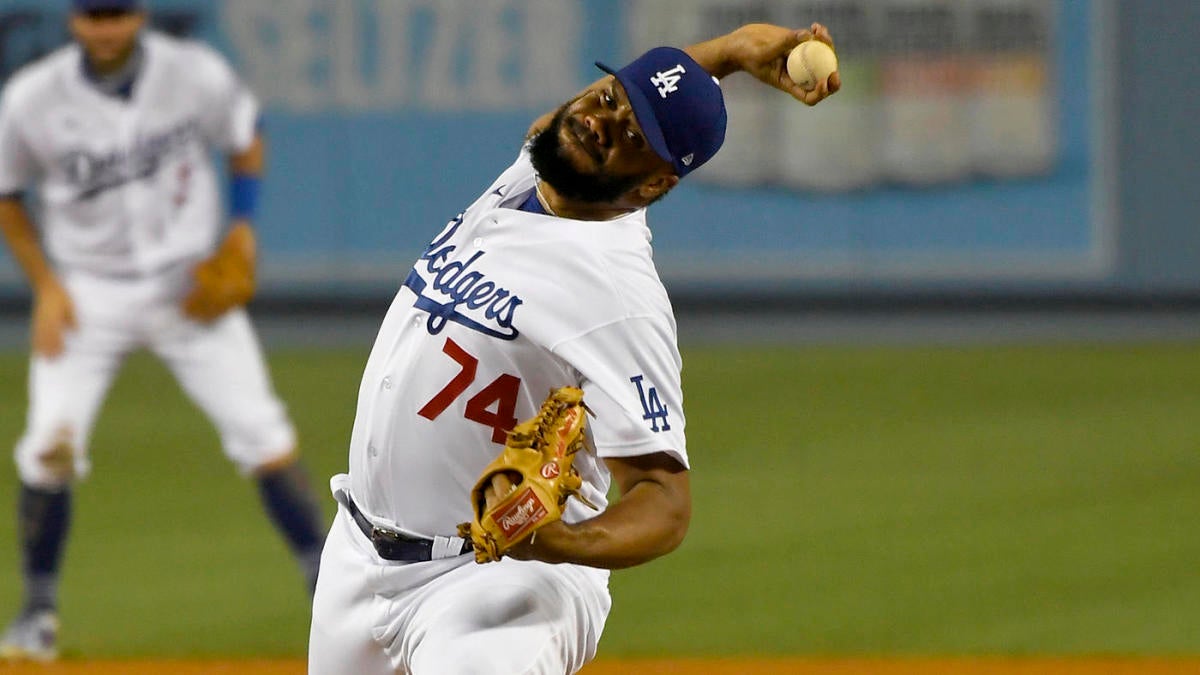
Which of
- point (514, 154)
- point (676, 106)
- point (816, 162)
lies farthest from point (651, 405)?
point (816, 162)

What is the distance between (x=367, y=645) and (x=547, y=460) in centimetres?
85

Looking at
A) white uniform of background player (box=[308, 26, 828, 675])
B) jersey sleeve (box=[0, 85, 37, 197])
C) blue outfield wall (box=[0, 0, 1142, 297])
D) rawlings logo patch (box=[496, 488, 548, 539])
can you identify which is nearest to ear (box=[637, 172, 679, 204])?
white uniform of background player (box=[308, 26, 828, 675])

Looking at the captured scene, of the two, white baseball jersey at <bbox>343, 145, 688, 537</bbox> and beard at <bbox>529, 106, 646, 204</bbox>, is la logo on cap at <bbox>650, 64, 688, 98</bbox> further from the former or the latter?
white baseball jersey at <bbox>343, 145, 688, 537</bbox>

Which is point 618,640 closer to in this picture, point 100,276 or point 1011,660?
point 1011,660

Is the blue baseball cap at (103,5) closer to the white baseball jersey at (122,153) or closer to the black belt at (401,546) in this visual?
the white baseball jersey at (122,153)

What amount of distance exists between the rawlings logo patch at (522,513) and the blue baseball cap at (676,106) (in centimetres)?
73

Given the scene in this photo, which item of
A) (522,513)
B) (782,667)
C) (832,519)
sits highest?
(522,513)

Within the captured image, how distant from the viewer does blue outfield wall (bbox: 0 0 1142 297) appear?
14359 millimetres

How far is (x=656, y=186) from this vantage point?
Answer: 138 inches

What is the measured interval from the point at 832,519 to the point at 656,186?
5.23 meters

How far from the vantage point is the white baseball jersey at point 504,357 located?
3352 mm

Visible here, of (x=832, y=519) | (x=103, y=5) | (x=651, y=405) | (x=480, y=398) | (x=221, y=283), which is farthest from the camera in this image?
(x=832, y=519)

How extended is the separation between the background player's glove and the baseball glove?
11.7ft

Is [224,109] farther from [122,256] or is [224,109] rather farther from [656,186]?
[656,186]
